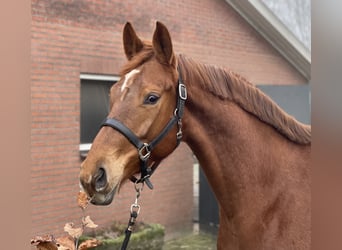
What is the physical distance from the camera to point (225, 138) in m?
1.54

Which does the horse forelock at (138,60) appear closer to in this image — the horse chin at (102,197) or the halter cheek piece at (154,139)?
the halter cheek piece at (154,139)

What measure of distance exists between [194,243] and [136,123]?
3238 millimetres

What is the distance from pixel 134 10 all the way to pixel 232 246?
2.58 meters

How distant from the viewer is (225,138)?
1.54 meters

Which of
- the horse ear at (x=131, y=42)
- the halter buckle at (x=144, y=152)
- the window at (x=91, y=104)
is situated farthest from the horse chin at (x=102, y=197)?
the window at (x=91, y=104)

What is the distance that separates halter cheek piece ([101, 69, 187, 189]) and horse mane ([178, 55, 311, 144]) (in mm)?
91

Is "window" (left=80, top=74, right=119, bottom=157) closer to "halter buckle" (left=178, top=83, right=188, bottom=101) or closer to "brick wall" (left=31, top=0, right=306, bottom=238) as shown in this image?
"brick wall" (left=31, top=0, right=306, bottom=238)

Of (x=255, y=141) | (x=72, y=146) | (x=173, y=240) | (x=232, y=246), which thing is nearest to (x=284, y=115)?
(x=255, y=141)

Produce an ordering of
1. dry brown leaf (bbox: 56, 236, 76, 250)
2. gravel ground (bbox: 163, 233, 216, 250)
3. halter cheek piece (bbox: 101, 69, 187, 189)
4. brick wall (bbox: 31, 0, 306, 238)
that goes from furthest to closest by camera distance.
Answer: gravel ground (bbox: 163, 233, 216, 250)
brick wall (bbox: 31, 0, 306, 238)
halter cheek piece (bbox: 101, 69, 187, 189)
dry brown leaf (bbox: 56, 236, 76, 250)

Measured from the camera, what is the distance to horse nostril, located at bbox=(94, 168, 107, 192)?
4.34 ft

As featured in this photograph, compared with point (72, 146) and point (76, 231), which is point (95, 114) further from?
point (76, 231)

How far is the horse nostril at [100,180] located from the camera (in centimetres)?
132

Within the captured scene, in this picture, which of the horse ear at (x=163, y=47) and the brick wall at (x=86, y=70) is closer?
the horse ear at (x=163, y=47)

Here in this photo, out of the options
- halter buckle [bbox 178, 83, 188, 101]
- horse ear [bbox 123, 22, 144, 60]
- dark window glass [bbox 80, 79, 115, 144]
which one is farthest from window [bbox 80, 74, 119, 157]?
halter buckle [bbox 178, 83, 188, 101]
